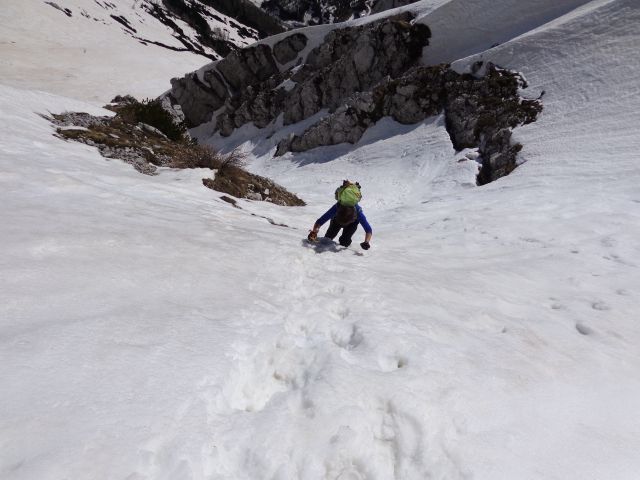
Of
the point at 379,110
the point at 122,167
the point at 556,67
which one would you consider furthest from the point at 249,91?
the point at 122,167

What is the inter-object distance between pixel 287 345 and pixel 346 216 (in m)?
4.12

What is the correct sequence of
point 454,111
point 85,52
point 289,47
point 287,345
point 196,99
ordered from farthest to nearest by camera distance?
point 85,52 < point 196,99 < point 289,47 < point 454,111 < point 287,345

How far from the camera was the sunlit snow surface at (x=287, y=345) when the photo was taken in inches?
84.9

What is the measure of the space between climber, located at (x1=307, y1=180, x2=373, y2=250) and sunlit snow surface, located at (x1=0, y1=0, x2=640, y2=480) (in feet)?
1.70

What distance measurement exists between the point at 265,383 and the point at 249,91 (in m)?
41.5

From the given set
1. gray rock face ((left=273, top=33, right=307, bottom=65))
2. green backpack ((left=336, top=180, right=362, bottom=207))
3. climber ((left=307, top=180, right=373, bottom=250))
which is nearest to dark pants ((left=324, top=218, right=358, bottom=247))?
climber ((left=307, top=180, right=373, bottom=250))

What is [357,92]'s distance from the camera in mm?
28406

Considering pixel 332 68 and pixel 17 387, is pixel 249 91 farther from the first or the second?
pixel 17 387

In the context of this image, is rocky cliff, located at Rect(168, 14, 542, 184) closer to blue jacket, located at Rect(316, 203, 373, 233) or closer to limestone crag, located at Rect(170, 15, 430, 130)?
limestone crag, located at Rect(170, 15, 430, 130)

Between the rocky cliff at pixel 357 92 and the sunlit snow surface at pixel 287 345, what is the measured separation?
1116 centimetres

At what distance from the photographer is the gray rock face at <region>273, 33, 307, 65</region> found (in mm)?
40969

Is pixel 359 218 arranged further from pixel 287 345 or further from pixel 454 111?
pixel 454 111

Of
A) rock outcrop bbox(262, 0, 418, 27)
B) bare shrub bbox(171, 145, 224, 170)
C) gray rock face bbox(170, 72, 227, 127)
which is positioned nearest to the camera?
bare shrub bbox(171, 145, 224, 170)

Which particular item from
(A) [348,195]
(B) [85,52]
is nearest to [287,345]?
(A) [348,195]
